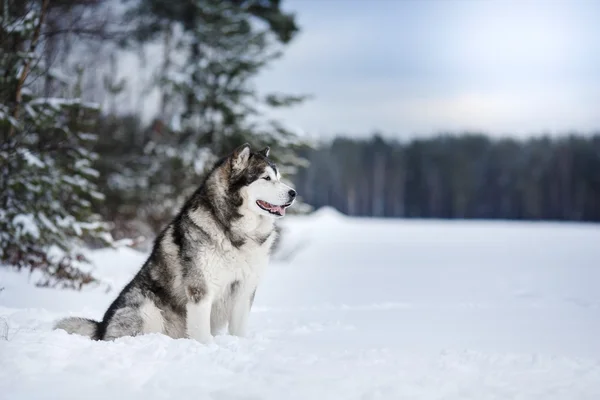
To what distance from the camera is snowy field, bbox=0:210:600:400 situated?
12.3 feet

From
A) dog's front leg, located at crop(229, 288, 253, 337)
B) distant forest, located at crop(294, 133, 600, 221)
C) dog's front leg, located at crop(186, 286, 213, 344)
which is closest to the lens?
dog's front leg, located at crop(186, 286, 213, 344)

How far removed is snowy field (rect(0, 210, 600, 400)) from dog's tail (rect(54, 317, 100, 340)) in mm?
225

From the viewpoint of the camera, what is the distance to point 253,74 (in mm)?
14484

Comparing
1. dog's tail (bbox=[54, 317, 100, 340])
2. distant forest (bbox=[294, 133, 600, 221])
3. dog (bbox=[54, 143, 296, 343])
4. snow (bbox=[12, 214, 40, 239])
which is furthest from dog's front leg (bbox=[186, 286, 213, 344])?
distant forest (bbox=[294, 133, 600, 221])

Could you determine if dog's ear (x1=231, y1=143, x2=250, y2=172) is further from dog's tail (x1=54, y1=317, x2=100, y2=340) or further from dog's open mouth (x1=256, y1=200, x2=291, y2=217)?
dog's tail (x1=54, y1=317, x2=100, y2=340)

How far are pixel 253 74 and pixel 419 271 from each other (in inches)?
268

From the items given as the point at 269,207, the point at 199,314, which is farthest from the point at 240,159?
the point at 199,314

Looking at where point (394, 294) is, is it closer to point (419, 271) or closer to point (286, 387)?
point (419, 271)

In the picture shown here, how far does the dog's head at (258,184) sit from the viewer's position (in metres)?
4.93

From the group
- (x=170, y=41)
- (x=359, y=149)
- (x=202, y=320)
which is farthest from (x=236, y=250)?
(x=359, y=149)

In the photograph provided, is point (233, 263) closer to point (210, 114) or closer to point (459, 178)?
point (210, 114)

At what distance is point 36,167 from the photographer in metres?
8.90

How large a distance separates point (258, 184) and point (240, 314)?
4.14 feet

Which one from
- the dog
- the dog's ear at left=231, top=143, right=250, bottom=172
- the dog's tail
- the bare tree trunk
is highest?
the bare tree trunk
